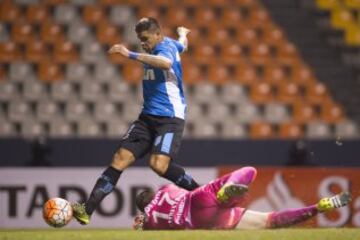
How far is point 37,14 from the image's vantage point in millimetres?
13766

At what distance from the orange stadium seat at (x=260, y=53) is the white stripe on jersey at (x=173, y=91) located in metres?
5.88

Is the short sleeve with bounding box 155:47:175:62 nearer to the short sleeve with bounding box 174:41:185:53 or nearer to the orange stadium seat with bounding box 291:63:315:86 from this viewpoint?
the short sleeve with bounding box 174:41:185:53

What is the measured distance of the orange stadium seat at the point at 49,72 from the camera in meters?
13.3

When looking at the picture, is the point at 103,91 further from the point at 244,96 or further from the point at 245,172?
the point at 245,172

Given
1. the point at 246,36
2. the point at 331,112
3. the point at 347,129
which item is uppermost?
the point at 246,36

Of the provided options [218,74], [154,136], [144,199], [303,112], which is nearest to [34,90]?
[218,74]

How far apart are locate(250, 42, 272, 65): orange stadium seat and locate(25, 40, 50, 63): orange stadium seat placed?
3106 mm

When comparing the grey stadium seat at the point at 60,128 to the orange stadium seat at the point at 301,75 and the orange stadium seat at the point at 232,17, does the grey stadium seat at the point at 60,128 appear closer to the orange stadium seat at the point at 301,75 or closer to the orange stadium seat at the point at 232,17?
the orange stadium seat at the point at 232,17

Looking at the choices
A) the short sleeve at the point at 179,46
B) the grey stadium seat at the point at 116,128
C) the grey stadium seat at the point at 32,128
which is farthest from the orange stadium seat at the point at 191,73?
the short sleeve at the point at 179,46

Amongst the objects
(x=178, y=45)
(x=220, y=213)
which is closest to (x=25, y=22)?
(x=178, y=45)

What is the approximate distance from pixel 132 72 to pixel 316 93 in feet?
9.26

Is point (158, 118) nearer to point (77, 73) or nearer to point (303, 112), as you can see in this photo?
point (77, 73)

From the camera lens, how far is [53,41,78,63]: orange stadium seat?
13478 mm

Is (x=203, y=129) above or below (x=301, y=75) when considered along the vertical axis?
below
